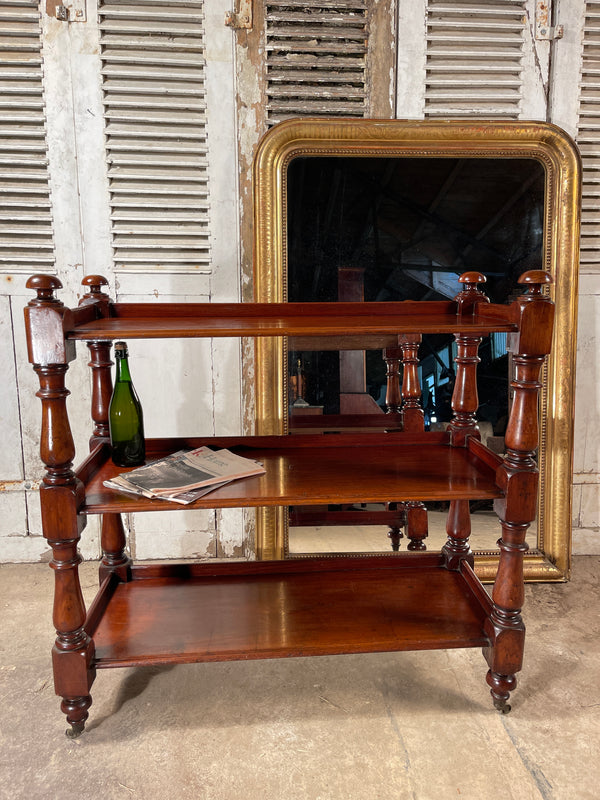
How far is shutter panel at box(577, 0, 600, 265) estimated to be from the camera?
8.22 ft

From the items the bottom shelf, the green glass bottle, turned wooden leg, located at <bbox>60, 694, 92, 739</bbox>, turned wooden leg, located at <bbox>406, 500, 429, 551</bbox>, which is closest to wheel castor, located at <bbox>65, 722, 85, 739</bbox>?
turned wooden leg, located at <bbox>60, 694, 92, 739</bbox>

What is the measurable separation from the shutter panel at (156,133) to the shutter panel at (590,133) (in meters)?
1.57

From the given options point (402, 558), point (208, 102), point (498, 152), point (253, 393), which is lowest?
point (402, 558)

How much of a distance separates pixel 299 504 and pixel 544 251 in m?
1.58

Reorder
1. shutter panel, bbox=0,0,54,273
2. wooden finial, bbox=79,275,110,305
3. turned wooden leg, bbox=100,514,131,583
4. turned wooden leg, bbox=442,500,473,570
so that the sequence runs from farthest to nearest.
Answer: shutter panel, bbox=0,0,54,273
turned wooden leg, bbox=442,500,473,570
turned wooden leg, bbox=100,514,131,583
wooden finial, bbox=79,275,110,305

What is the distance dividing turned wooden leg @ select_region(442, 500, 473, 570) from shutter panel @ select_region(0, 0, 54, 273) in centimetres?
192

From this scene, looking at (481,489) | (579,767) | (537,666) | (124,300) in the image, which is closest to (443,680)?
(537,666)

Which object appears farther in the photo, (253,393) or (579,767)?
(253,393)

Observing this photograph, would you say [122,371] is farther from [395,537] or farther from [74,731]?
[395,537]

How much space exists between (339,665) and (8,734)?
3.25 ft

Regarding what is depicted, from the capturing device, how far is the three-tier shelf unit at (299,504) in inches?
62.2

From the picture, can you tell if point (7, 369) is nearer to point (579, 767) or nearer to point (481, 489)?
point (481, 489)

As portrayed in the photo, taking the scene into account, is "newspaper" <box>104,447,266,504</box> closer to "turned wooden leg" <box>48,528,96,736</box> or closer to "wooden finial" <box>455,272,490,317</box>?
"turned wooden leg" <box>48,528,96,736</box>

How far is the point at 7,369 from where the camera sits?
2.62 m
